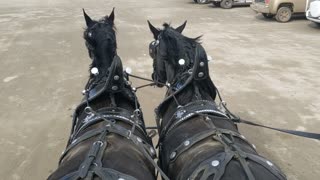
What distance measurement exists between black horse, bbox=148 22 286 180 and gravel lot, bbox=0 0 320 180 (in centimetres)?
225

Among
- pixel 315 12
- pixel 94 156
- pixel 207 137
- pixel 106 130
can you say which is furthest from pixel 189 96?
pixel 315 12

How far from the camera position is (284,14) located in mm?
15766

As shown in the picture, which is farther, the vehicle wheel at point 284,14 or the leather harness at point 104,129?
the vehicle wheel at point 284,14

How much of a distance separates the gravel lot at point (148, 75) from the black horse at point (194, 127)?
7.39 ft

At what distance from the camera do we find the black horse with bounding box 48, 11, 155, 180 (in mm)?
2273

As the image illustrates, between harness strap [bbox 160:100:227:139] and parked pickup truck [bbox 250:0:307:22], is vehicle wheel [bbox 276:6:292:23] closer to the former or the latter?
parked pickup truck [bbox 250:0:307:22]

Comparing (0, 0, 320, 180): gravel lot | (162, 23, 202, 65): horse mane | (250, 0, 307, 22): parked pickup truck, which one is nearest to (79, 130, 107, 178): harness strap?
(162, 23, 202, 65): horse mane

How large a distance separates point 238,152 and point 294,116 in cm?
450

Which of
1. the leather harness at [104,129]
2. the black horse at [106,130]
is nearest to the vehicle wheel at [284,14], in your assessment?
the black horse at [106,130]

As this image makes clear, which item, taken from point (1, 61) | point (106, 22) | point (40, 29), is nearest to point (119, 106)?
point (106, 22)

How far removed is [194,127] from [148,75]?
5.82m

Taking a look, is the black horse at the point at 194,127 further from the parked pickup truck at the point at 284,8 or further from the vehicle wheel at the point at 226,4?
the vehicle wheel at the point at 226,4

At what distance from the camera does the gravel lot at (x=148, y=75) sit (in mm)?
5477

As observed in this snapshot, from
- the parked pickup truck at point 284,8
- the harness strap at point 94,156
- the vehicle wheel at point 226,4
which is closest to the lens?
the harness strap at point 94,156
